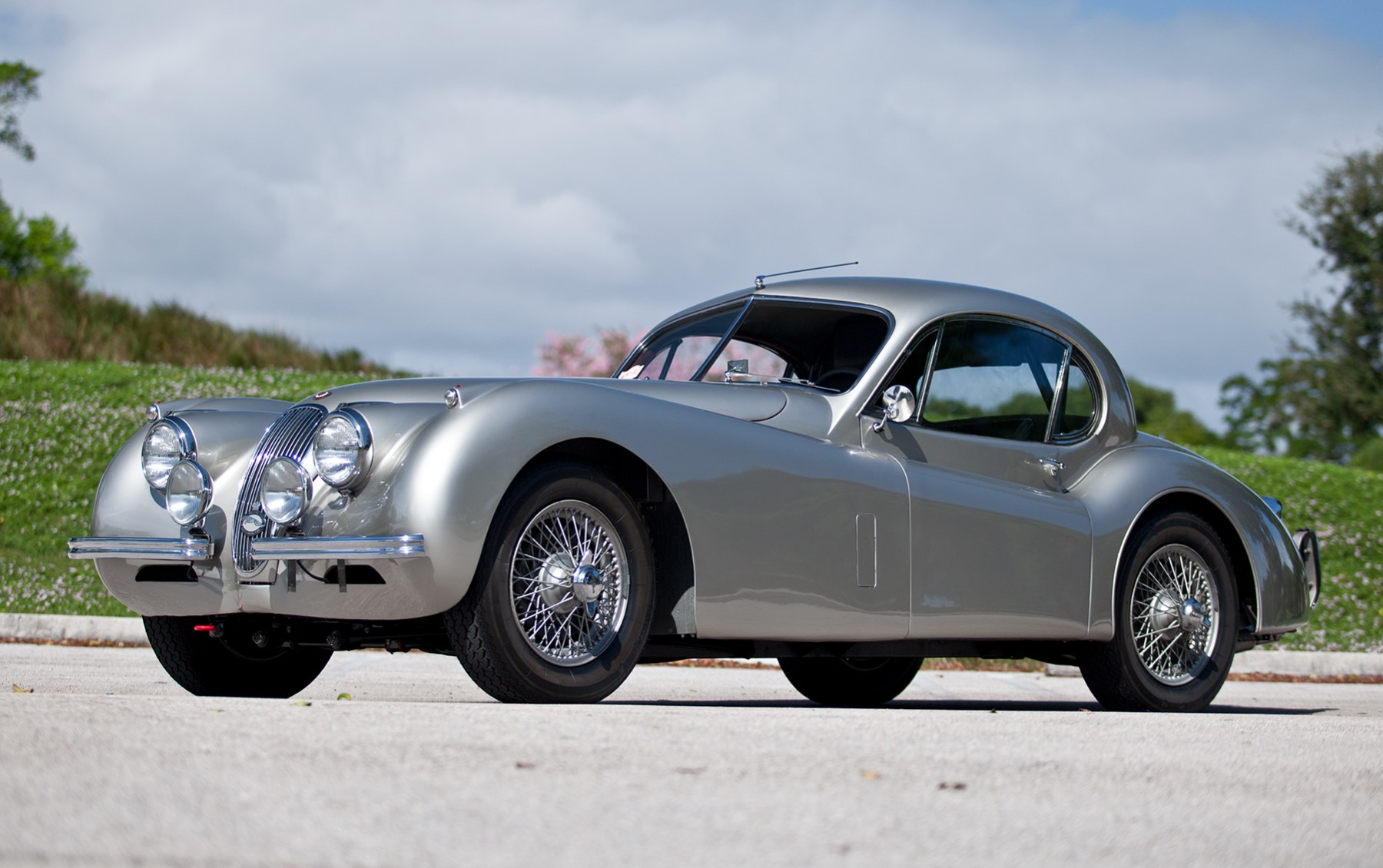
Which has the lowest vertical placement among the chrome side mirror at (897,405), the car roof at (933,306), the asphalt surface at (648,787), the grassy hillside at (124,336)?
the asphalt surface at (648,787)

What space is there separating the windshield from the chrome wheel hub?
164 centimetres

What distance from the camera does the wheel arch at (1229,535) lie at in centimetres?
678

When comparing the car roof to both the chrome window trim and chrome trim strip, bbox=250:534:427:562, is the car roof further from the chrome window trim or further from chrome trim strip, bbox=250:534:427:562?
chrome trim strip, bbox=250:534:427:562

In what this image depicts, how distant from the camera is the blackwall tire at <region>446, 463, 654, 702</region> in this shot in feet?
15.5

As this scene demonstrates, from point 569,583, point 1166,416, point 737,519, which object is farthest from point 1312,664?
point 1166,416

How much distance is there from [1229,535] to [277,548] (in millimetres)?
4469

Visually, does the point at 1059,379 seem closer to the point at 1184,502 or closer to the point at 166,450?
the point at 1184,502

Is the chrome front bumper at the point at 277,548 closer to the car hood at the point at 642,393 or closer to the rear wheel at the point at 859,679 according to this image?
the car hood at the point at 642,393

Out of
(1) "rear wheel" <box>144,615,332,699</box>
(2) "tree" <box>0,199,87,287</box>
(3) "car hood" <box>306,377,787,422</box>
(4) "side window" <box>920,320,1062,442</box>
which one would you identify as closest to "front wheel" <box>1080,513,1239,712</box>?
(4) "side window" <box>920,320,1062,442</box>

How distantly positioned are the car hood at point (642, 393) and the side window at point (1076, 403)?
5.28 feet

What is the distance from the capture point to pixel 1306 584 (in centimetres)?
735

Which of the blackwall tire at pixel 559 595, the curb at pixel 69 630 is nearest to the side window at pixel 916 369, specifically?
the blackwall tire at pixel 559 595

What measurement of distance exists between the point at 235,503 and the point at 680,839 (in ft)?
10.2

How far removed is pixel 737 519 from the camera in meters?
5.26
